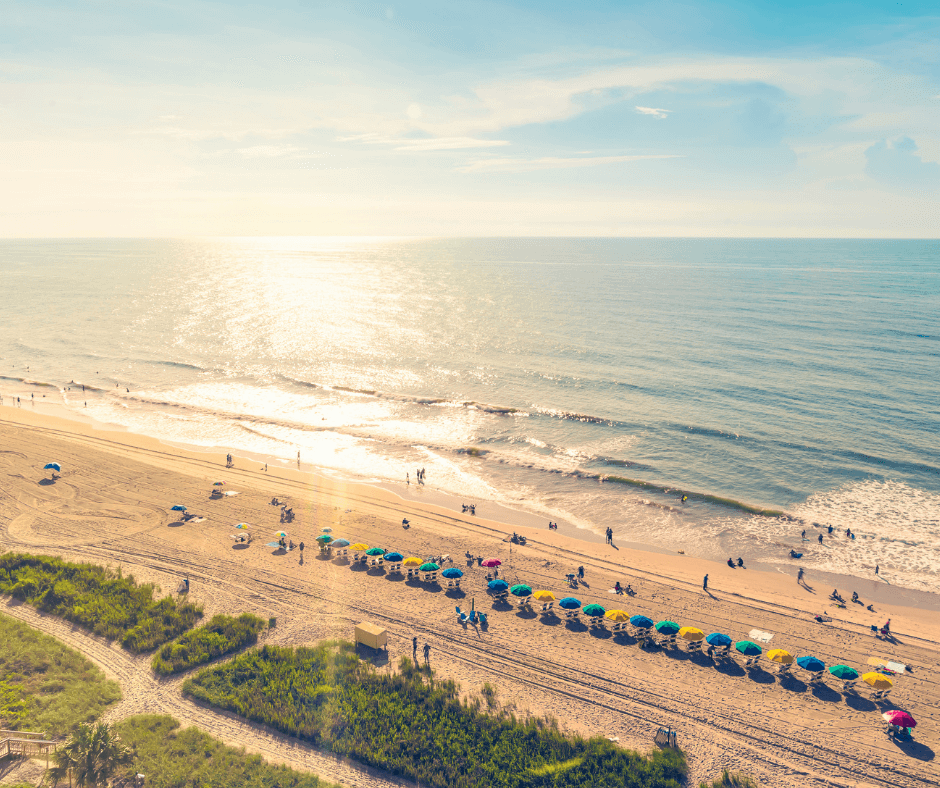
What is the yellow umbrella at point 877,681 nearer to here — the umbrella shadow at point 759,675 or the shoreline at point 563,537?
the umbrella shadow at point 759,675

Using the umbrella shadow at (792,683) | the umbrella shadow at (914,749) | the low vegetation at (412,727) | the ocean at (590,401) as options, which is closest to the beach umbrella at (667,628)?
the umbrella shadow at (792,683)

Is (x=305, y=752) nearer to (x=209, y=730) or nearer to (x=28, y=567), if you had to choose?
(x=209, y=730)

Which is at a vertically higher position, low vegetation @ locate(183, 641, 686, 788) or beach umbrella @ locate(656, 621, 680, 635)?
beach umbrella @ locate(656, 621, 680, 635)

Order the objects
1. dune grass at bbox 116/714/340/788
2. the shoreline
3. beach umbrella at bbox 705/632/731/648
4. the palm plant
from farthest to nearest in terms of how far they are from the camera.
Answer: the shoreline
beach umbrella at bbox 705/632/731/648
dune grass at bbox 116/714/340/788
the palm plant

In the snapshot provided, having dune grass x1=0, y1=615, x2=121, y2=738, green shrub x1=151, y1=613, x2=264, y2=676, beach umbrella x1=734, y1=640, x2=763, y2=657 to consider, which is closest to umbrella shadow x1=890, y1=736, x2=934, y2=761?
beach umbrella x1=734, y1=640, x2=763, y2=657

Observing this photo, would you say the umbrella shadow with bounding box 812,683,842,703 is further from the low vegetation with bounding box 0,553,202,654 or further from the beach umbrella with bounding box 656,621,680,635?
the low vegetation with bounding box 0,553,202,654

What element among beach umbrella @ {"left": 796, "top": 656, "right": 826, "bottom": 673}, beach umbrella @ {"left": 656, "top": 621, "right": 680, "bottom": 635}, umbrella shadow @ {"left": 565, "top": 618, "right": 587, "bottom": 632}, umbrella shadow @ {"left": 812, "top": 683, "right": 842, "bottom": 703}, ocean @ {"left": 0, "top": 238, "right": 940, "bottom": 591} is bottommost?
umbrella shadow @ {"left": 565, "top": 618, "right": 587, "bottom": 632}

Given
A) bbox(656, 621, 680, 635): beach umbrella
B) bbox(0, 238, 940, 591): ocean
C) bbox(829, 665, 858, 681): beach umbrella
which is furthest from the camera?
Result: bbox(0, 238, 940, 591): ocean
